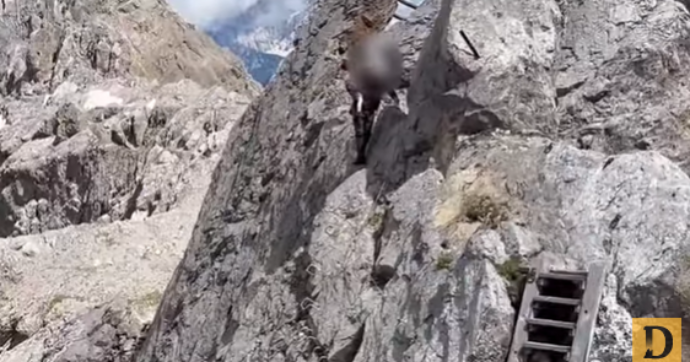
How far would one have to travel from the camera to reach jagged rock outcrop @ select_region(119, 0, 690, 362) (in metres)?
9.47

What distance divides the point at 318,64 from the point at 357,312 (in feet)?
22.4

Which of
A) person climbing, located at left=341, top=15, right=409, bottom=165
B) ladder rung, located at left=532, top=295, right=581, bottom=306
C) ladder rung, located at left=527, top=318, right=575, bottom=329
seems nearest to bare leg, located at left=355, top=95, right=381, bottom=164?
person climbing, located at left=341, top=15, right=409, bottom=165

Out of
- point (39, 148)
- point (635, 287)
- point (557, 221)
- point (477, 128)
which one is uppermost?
point (39, 148)

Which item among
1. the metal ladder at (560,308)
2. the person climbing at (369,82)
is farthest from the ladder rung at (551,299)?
the person climbing at (369,82)

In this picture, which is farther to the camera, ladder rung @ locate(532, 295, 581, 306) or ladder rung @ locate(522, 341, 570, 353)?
ladder rung @ locate(532, 295, 581, 306)

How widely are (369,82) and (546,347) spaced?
18.8 feet

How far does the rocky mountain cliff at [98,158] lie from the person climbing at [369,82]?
297 inches

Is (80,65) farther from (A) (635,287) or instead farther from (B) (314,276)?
(A) (635,287)

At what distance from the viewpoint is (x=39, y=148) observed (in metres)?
33.1

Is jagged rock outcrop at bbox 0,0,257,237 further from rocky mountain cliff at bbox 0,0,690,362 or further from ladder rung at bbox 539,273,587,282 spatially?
ladder rung at bbox 539,273,587,282

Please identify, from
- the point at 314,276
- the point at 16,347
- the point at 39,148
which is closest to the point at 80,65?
the point at 39,148

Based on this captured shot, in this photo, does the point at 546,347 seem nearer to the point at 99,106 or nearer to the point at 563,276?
the point at 563,276

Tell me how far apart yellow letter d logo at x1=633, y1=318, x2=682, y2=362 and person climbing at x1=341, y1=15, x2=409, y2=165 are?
5552mm

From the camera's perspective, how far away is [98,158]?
31.7 m
